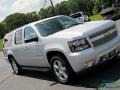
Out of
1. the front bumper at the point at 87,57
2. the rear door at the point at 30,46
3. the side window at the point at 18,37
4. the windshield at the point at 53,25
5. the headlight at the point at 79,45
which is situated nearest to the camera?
the front bumper at the point at 87,57

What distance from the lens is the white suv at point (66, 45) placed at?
7.69 meters

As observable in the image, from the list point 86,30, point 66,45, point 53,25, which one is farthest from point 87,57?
point 53,25

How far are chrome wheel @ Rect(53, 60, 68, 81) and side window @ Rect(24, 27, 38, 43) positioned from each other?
1.02m

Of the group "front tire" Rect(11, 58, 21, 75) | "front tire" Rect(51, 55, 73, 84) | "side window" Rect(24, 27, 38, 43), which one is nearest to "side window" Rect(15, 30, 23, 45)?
"side window" Rect(24, 27, 38, 43)

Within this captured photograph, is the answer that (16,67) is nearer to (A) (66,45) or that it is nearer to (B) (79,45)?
(A) (66,45)

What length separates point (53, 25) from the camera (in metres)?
9.41

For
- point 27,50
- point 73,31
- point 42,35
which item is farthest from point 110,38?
point 27,50

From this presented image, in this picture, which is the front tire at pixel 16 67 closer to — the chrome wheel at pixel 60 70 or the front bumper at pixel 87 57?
the chrome wheel at pixel 60 70

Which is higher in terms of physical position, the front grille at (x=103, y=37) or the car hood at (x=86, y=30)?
the car hood at (x=86, y=30)

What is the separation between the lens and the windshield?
9086mm

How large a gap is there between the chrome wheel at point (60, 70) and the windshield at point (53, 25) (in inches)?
37.7

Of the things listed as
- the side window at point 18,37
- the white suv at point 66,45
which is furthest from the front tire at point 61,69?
the side window at point 18,37

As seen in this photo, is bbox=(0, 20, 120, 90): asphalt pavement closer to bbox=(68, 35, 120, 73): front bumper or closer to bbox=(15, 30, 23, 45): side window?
bbox=(68, 35, 120, 73): front bumper

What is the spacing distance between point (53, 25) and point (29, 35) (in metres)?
0.81
